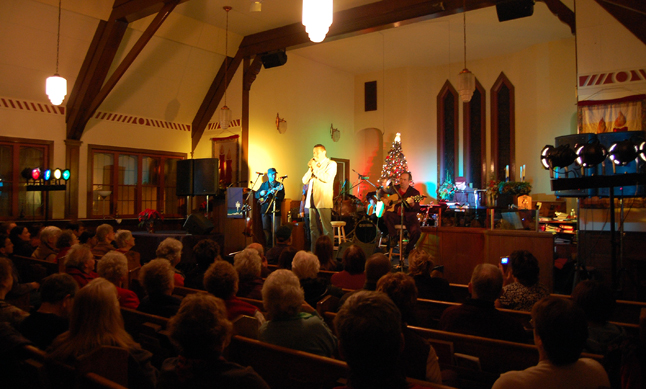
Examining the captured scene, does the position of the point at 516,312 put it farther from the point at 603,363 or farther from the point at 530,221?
the point at 530,221

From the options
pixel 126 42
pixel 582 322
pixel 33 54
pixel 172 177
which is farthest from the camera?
pixel 172 177

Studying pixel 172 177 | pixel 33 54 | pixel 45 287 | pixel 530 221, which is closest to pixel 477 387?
pixel 45 287

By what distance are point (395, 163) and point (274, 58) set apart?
4027mm

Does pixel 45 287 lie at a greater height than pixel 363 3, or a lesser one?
lesser

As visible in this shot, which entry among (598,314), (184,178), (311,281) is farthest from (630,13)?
(184,178)

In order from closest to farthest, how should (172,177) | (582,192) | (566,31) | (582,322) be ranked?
(582,322) < (582,192) < (566,31) < (172,177)

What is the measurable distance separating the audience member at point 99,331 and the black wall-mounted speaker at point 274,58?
792 centimetres

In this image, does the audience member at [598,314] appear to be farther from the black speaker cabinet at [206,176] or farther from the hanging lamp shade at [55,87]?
the black speaker cabinet at [206,176]

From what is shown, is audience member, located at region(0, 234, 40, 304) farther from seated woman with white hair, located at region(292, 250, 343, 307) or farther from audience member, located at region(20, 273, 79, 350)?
seated woman with white hair, located at region(292, 250, 343, 307)

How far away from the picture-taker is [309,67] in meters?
11.4

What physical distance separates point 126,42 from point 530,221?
25.1 ft

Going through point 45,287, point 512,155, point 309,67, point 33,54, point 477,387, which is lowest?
point 477,387

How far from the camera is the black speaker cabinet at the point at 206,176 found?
934cm

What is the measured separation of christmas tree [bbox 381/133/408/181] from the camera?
11.4 metres
